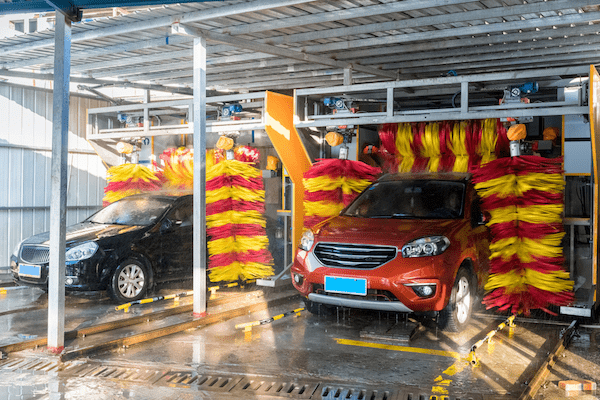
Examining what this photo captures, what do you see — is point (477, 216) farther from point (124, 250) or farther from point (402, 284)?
point (124, 250)

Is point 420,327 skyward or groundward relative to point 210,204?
groundward

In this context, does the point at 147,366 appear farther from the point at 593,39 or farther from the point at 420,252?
the point at 593,39

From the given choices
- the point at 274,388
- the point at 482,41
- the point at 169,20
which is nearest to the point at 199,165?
the point at 169,20

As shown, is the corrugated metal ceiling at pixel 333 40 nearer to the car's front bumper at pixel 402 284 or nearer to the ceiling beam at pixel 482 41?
the ceiling beam at pixel 482 41

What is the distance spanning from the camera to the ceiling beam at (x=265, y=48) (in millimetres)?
6469

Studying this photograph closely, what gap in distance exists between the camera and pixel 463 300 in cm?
611

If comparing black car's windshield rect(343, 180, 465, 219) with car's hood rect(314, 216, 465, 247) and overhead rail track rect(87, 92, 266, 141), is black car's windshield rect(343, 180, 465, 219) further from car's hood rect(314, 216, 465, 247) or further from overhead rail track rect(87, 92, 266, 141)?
overhead rail track rect(87, 92, 266, 141)

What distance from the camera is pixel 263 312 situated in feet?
→ 23.9

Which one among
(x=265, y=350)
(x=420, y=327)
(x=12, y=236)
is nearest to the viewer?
(x=265, y=350)

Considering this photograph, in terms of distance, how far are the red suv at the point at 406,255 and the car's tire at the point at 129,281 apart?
97.3 inches

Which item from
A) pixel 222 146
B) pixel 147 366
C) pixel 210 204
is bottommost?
pixel 147 366

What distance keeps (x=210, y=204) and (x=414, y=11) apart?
3740 mm

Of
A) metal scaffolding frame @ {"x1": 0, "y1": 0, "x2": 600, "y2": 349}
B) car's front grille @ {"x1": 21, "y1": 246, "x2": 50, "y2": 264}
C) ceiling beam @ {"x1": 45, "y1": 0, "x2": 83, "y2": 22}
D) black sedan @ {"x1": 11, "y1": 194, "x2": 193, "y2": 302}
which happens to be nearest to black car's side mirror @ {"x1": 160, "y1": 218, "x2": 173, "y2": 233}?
black sedan @ {"x1": 11, "y1": 194, "x2": 193, "y2": 302}

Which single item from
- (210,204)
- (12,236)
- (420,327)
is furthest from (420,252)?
(12,236)
